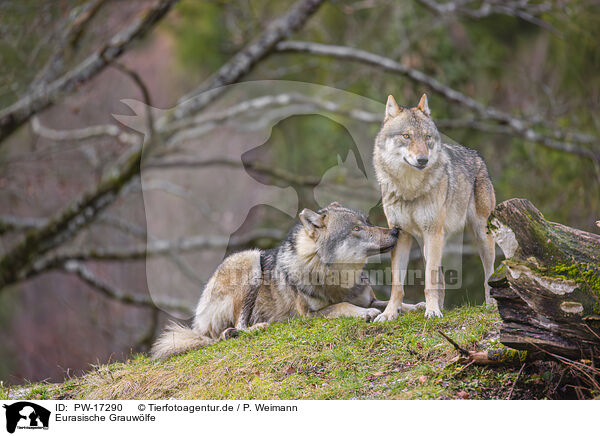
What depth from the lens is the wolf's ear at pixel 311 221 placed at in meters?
6.90

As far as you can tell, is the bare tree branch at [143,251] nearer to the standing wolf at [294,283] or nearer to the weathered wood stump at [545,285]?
the standing wolf at [294,283]

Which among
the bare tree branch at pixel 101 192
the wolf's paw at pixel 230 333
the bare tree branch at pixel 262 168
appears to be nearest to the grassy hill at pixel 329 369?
the wolf's paw at pixel 230 333

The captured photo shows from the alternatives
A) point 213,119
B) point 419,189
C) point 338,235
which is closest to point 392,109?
point 419,189

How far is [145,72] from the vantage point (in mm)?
23047

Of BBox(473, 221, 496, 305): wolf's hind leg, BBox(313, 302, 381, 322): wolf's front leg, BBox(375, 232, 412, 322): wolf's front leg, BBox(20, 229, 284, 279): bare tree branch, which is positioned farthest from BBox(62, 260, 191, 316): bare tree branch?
BBox(473, 221, 496, 305): wolf's hind leg

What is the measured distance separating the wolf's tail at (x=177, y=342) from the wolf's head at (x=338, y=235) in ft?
5.33

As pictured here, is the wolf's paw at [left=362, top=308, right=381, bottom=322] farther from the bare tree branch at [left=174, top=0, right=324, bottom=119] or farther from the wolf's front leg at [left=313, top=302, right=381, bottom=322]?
the bare tree branch at [left=174, top=0, right=324, bottom=119]

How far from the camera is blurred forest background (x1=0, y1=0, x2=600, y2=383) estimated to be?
37.5 ft

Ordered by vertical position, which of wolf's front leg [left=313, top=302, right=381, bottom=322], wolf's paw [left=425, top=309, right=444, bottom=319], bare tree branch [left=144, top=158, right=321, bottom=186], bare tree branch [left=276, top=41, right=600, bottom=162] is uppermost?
bare tree branch [left=276, top=41, right=600, bottom=162]

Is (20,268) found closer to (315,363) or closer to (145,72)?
(315,363)

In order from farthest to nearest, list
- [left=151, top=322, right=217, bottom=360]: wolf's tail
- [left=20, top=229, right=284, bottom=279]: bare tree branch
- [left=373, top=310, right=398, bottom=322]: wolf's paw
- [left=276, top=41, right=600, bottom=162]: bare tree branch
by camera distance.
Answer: [left=20, top=229, right=284, bottom=279]: bare tree branch → [left=276, top=41, right=600, bottom=162]: bare tree branch → [left=151, top=322, right=217, bottom=360]: wolf's tail → [left=373, top=310, right=398, bottom=322]: wolf's paw

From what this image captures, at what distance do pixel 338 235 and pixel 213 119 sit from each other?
6.21 m

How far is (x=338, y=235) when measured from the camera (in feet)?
22.6

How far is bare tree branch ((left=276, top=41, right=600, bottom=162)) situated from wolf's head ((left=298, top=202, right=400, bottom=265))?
5.63 meters
